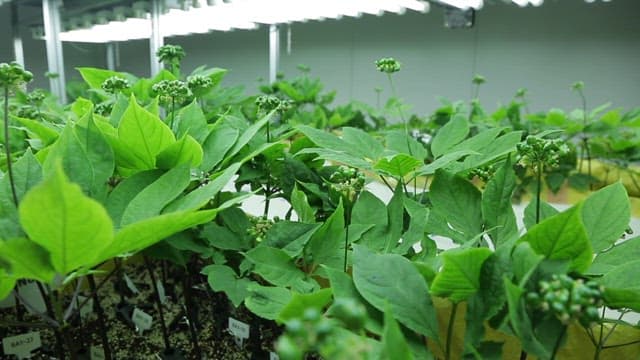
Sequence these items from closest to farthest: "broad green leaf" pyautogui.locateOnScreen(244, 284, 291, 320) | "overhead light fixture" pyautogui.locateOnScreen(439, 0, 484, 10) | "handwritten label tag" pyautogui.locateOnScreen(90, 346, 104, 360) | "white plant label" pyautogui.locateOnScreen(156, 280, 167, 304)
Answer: "broad green leaf" pyautogui.locateOnScreen(244, 284, 291, 320) → "handwritten label tag" pyautogui.locateOnScreen(90, 346, 104, 360) → "white plant label" pyautogui.locateOnScreen(156, 280, 167, 304) → "overhead light fixture" pyautogui.locateOnScreen(439, 0, 484, 10)

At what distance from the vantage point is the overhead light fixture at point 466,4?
2283 mm

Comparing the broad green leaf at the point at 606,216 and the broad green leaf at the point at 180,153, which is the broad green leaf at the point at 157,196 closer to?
the broad green leaf at the point at 180,153

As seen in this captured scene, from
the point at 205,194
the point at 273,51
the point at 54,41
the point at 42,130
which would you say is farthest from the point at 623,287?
the point at 273,51

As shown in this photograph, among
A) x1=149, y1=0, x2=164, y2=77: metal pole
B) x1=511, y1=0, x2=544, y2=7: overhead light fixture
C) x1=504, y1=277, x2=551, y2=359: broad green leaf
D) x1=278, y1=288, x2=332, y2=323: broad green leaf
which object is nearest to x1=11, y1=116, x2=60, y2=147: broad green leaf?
x1=278, y1=288, x2=332, y2=323: broad green leaf

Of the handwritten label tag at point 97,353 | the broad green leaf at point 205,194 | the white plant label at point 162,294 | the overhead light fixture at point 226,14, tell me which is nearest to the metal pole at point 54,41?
the overhead light fixture at point 226,14

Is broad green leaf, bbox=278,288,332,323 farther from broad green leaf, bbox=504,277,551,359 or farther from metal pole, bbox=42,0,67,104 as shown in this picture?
metal pole, bbox=42,0,67,104

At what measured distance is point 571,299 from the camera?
24cm

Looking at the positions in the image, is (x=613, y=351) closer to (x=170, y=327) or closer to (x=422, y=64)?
A: (x=170, y=327)

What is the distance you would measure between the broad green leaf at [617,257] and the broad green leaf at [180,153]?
12.7 inches

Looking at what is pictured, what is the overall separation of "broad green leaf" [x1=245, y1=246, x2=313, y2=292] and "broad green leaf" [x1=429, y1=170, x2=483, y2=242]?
135 mm

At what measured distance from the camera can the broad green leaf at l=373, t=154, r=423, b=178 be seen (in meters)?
0.42

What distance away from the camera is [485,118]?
49.3 inches

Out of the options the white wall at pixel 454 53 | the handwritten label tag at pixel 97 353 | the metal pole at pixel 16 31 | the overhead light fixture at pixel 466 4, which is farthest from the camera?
the overhead light fixture at pixel 466 4

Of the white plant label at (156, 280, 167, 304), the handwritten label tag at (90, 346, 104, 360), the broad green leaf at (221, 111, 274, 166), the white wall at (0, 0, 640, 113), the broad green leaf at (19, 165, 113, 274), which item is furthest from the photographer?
the white wall at (0, 0, 640, 113)
